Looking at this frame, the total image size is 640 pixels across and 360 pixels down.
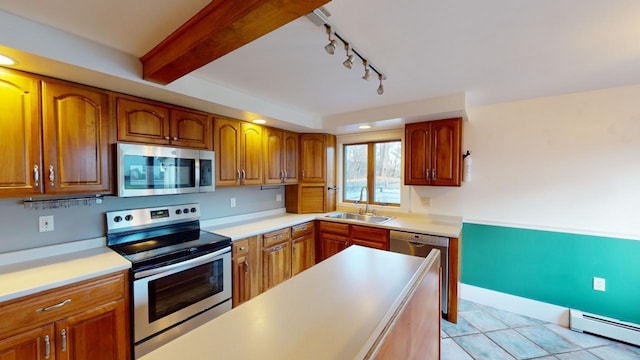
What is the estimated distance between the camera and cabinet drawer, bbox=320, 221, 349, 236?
10.6ft

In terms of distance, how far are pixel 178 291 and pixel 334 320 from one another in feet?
5.26

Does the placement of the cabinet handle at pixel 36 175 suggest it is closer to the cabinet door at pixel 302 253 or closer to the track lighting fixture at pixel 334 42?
the track lighting fixture at pixel 334 42

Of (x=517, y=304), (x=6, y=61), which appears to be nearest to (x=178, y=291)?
(x=6, y=61)

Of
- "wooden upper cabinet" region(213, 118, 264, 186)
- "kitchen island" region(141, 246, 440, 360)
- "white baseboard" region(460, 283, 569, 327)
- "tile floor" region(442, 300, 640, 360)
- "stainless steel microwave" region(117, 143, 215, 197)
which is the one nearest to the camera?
"kitchen island" region(141, 246, 440, 360)

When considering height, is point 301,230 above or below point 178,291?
above

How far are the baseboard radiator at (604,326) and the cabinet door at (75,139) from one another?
430 centimetres

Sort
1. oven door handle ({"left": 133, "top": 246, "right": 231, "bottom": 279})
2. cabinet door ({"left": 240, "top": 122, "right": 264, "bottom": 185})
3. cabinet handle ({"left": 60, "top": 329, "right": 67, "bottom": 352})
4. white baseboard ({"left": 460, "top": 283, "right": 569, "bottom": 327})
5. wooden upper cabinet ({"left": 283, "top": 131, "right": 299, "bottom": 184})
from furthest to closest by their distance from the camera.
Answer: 1. wooden upper cabinet ({"left": 283, "top": 131, "right": 299, "bottom": 184})
2. cabinet door ({"left": 240, "top": 122, "right": 264, "bottom": 185})
3. white baseboard ({"left": 460, "top": 283, "right": 569, "bottom": 327})
4. oven door handle ({"left": 133, "top": 246, "right": 231, "bottom": 279})
5. cabinet handle ({"left": 60, "top": 329, "right": 67, "bottom": 352})

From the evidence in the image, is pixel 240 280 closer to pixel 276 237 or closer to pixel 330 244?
pixel 276 237

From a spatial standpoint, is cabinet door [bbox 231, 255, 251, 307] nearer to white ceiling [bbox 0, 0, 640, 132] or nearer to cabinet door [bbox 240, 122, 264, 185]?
cabinet door [bbox 240, 122, 264, 185]

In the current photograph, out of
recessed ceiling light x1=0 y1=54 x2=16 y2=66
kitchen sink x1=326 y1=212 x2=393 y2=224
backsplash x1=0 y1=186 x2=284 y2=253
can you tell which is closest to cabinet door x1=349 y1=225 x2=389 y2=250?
kitchen sink x1=326 y1=212 x2=393 y2=224

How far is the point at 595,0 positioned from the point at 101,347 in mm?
3349

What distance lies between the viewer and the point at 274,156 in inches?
128

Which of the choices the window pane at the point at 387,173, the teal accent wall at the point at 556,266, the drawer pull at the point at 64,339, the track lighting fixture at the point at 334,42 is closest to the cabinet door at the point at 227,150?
the drawer pull at the point at 64,339

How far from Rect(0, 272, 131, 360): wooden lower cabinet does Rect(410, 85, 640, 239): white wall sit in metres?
3.35
